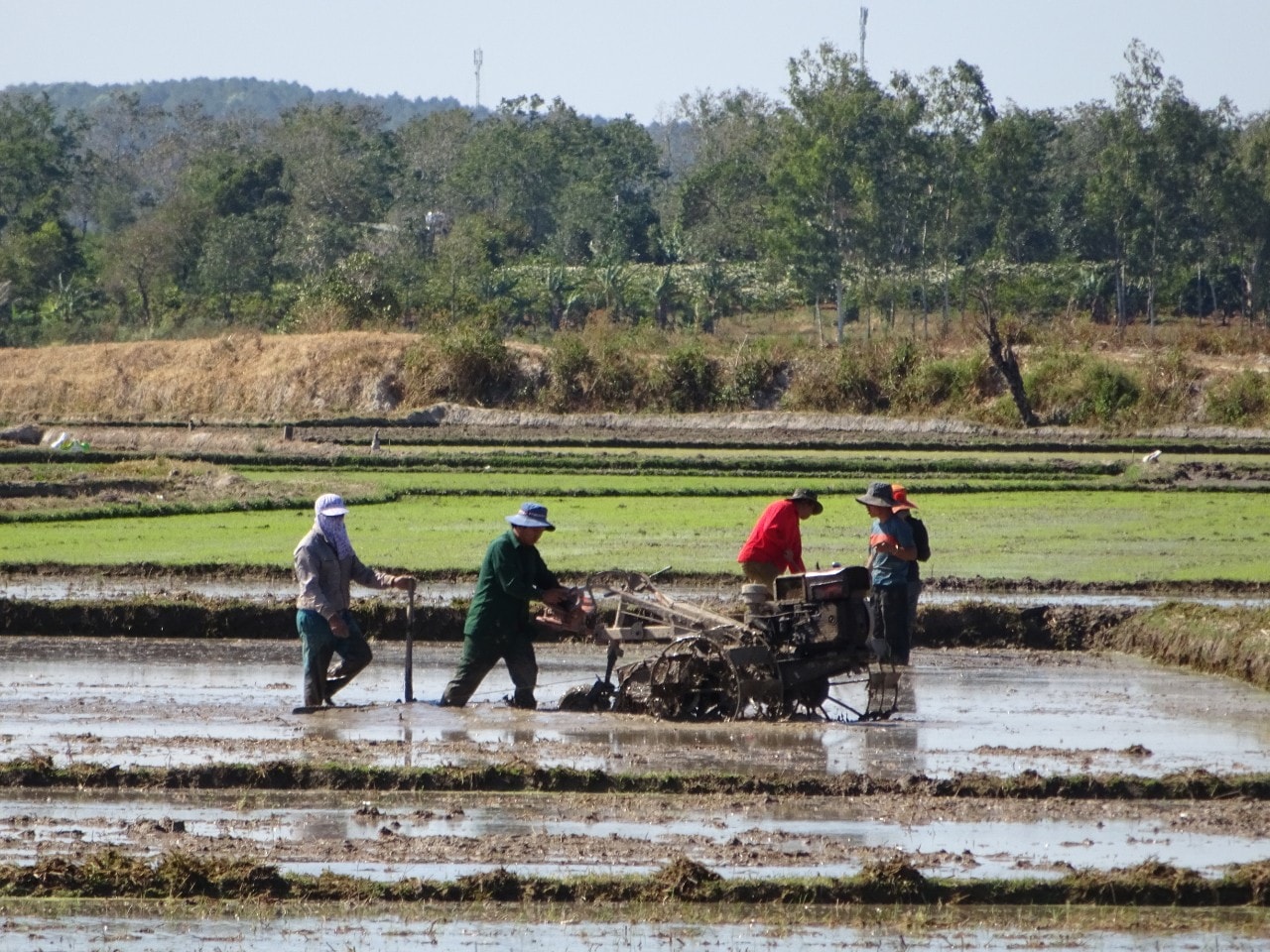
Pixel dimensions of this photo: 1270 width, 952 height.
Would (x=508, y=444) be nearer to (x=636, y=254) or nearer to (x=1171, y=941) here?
(x=1171, y=941)

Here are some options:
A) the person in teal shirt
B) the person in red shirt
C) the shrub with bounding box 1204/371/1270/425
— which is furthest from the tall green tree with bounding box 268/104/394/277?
the person in red shirt

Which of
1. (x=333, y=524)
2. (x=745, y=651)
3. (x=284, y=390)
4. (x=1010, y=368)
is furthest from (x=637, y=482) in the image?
(x=284, y=390)

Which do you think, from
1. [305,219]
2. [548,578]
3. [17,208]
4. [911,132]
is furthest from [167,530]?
[17,208]

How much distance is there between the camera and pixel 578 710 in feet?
42.6

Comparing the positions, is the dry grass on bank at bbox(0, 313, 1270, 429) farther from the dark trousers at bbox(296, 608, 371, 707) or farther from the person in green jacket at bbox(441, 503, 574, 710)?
the dark trousers at bbox(296, 608, 371, 707)

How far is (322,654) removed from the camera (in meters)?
13.1

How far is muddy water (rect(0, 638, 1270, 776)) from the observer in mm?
11242

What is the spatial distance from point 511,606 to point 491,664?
0.50m

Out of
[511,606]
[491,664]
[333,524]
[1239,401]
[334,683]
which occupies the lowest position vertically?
[334,683]

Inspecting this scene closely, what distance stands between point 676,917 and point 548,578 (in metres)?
5.25

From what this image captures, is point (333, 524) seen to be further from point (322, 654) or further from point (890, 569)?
point (890, 569)

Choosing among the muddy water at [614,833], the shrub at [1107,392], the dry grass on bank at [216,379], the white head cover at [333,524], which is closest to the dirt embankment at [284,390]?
the dry grass on bank at [216,379]

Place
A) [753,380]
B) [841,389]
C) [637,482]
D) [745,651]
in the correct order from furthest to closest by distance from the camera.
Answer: [753,380]
[841,389]
[637,482]
[745,651]

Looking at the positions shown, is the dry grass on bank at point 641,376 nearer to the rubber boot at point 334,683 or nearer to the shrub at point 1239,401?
the shrub at point 1239,401
